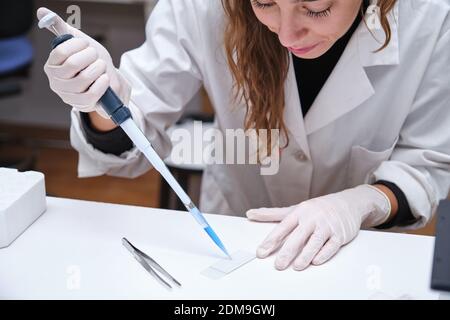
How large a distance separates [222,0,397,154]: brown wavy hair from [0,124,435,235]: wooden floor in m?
1.54

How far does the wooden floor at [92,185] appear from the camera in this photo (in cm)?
290

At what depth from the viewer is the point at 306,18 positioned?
1080 mm

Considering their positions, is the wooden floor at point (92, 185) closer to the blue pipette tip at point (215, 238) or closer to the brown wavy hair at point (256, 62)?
the brown wavy hair at point (256, 62)

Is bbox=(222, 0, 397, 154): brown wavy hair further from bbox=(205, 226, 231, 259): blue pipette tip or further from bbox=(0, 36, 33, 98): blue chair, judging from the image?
bbox=(0, 36, 33, 98): blue chair

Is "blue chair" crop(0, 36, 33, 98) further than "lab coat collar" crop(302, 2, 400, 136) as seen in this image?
Yes

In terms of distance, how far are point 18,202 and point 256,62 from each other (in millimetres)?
534

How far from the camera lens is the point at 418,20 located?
49.2 inches

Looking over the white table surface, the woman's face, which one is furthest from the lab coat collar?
the white table surface

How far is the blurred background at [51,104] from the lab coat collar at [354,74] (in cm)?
109

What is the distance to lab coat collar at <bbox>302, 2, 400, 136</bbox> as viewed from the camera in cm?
125

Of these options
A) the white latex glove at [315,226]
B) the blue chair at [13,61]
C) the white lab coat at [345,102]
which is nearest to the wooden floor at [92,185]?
the blue chair at [13,61]

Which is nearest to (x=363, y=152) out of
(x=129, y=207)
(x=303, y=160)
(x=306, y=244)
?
(x=303, y=160)

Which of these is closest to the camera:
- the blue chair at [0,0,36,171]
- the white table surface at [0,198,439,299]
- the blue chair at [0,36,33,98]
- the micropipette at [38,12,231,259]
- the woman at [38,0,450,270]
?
the white table surface at [0,198,439,299]
